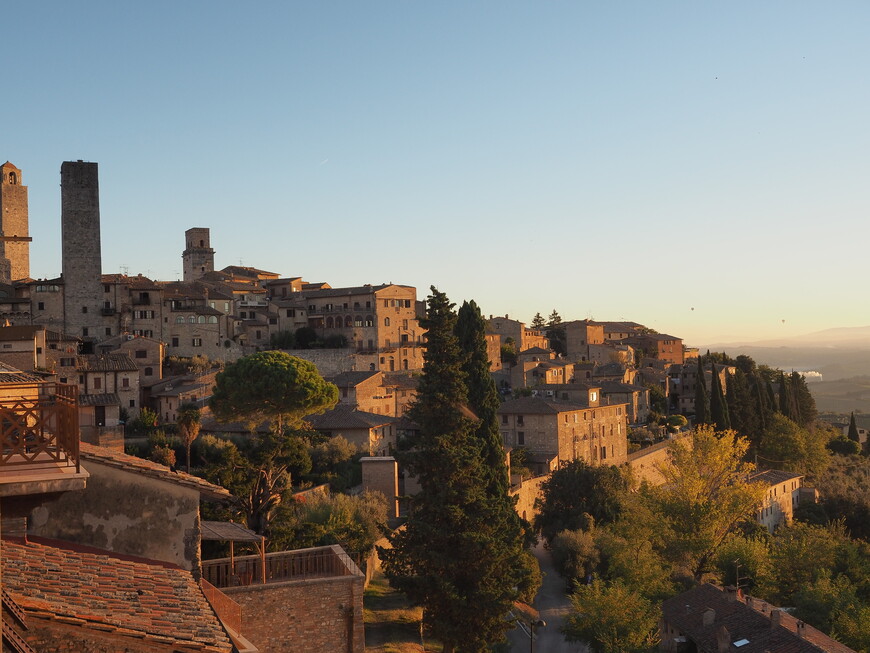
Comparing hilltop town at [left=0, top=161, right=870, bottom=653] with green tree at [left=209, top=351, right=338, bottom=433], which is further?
green tree at [left=209, top=351, right=338, bottom=433]

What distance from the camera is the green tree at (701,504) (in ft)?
127

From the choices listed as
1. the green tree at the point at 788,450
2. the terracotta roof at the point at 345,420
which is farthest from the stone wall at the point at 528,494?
the green tree at the point at 788,450

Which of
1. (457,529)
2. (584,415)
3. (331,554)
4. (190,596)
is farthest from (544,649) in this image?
(584,415)

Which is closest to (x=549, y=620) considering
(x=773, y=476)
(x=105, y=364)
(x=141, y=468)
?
(x=141, y=468)

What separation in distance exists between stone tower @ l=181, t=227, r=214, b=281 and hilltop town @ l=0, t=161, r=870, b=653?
0.81ft

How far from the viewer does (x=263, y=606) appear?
48.7 feet

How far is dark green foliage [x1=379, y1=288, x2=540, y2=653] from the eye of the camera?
2092 cm

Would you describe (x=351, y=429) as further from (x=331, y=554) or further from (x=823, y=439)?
(x=823, y=439)

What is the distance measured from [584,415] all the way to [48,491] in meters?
47.9

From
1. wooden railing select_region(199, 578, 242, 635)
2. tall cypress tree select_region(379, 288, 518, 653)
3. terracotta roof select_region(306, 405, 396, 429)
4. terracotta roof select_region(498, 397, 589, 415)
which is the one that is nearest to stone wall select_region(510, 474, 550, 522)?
terracotta roof select_region(498, 397, 589, 415)

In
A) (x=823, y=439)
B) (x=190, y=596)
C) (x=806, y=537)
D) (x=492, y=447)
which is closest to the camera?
(x=190, y=596)

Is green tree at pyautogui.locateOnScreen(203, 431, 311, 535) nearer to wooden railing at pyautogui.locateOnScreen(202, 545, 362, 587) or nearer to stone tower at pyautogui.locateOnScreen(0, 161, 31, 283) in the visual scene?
wooden railing at pyautogui.locateOnScreen(202, 545, 362, 587)

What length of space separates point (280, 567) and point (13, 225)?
73374 millimetres

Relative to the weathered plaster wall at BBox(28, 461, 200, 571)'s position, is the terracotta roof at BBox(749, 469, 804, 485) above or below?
below
